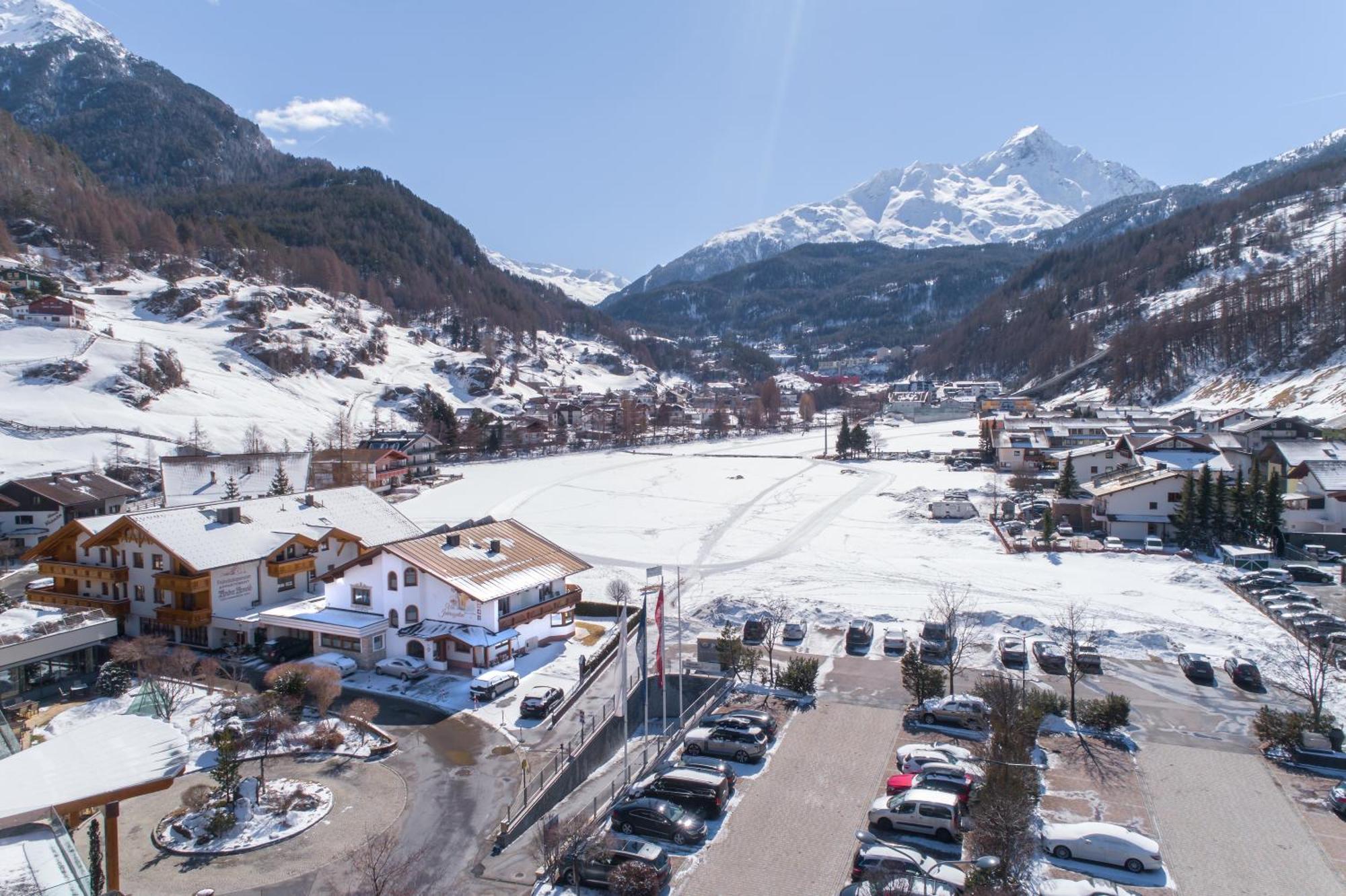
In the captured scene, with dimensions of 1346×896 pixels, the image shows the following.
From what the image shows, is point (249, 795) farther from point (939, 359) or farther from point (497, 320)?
point (939, 359)

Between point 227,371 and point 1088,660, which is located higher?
point 227,371

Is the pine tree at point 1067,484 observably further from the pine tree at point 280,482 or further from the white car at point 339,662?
the pine tree at point 280,482

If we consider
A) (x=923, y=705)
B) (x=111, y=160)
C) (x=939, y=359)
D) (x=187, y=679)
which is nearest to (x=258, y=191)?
(x=111, y=160)

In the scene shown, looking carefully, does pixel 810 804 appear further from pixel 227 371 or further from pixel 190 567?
pixel 227 371

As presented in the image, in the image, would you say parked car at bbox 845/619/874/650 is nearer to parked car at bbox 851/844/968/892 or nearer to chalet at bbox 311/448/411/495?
parked car at bbox 851/844/968/892

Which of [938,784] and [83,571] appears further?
[83,571]

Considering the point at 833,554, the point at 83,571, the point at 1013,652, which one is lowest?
the point at 1013,652

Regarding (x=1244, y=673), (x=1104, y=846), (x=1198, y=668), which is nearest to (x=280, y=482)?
(x=1198, y=668)
